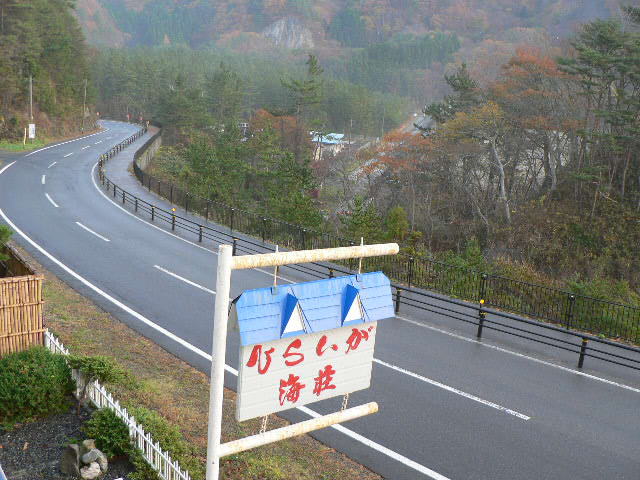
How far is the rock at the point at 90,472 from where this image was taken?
7.93 m

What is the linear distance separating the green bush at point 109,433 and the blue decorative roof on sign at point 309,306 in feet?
13.5

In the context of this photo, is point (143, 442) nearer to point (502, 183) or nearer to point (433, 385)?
point (433, 385)

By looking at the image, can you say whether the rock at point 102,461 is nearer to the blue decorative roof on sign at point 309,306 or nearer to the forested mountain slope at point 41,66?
the blue decorative roof on sign at point 309,306

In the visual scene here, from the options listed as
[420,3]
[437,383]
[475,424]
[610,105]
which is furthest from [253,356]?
[420,3]

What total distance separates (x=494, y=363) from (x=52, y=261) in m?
14.4

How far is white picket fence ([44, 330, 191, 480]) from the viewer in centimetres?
758

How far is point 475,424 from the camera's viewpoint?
10742mm

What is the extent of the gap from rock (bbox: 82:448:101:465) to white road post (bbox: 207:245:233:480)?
3.31 m

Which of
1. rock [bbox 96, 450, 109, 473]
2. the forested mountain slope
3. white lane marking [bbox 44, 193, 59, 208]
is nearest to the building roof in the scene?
the forested mountain slope

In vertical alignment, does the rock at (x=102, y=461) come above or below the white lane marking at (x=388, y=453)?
above

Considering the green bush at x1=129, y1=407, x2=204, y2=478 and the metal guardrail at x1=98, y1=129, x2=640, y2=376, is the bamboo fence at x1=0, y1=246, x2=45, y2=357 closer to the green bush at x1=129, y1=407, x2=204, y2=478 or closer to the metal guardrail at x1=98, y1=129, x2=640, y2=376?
the green bush at x1=129, y1=407, x2=204, y2=478

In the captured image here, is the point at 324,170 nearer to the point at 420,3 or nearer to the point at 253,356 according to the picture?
the point at 253,356

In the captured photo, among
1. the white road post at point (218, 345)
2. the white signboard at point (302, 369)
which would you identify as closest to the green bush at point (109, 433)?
the white road post at point (218, 345)

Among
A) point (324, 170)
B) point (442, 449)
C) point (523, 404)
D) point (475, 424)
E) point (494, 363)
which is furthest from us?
point (324, 170)
